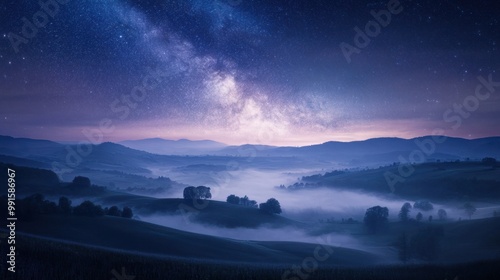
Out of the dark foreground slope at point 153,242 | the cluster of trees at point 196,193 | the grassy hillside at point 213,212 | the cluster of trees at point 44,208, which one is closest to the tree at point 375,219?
the grassy hillside at point 213,212

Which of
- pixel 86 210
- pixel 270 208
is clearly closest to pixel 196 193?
pixel 270 208

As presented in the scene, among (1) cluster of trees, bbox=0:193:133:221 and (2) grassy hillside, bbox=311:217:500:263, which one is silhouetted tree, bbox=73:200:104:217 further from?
Result: (2) grassy hillside, bbox=311:217:500:263

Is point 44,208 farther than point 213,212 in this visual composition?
No

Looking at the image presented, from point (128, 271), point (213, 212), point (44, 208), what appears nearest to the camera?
point (128, 271)

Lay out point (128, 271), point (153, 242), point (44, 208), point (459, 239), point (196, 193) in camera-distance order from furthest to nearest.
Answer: point (196, 193), point (459, 239), point (44, 208), point (153, 242), point (128, 271)

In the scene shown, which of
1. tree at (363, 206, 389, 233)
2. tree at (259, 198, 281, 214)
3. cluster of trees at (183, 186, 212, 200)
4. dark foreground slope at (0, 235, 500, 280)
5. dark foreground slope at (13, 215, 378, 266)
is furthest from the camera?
cluster of trees at (183, 186, 212, 200)

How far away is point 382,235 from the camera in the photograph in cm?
13200

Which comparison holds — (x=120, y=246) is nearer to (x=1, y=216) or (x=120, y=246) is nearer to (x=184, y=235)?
(x=184, y=235)

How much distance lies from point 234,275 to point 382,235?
12285cm

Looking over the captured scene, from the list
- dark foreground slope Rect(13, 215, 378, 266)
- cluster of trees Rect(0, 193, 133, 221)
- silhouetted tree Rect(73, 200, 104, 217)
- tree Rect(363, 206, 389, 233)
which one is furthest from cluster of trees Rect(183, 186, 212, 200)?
dark foreground slope Rect(13, 215, 378, 266)

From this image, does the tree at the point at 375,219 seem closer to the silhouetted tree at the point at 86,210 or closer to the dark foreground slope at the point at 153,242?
the dark foreground slope at the point at 153,242

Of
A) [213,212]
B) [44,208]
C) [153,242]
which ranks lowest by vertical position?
[213,212]

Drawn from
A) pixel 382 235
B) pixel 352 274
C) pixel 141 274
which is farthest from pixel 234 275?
pixel 382 235

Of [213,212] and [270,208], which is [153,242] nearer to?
[213,212]
